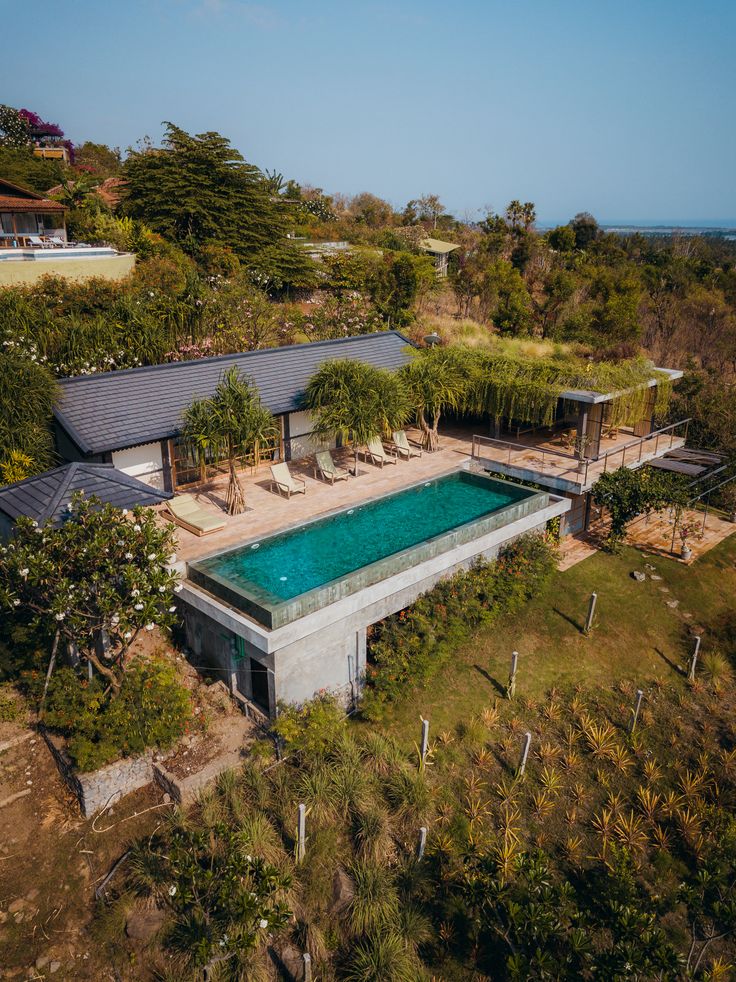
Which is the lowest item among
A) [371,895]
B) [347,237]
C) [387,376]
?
[371,895]

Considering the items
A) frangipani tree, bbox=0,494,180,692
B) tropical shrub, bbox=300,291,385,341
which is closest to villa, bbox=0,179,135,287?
tropical shrub, bbox=300,291,385,341

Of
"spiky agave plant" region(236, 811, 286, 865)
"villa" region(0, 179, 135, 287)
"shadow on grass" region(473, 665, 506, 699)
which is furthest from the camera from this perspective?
"villa" region(0, 179, 135, 287)

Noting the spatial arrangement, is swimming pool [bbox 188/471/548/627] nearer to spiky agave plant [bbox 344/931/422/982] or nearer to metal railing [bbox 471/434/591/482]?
metal railing [bbox 471/434/591/482]

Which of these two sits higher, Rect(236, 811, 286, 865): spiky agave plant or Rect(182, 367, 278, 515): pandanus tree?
Rect(182, 367, 278, 515): pandanus tree

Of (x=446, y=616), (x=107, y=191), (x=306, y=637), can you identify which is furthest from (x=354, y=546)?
(x=107, y=191)

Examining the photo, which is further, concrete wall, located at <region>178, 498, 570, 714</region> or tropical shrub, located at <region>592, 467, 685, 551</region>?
tropical shrub, located at <region>592, 467, 685, 551</region>

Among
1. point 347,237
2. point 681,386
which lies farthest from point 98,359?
point 347,237

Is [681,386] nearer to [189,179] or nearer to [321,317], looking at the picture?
[321,317]
